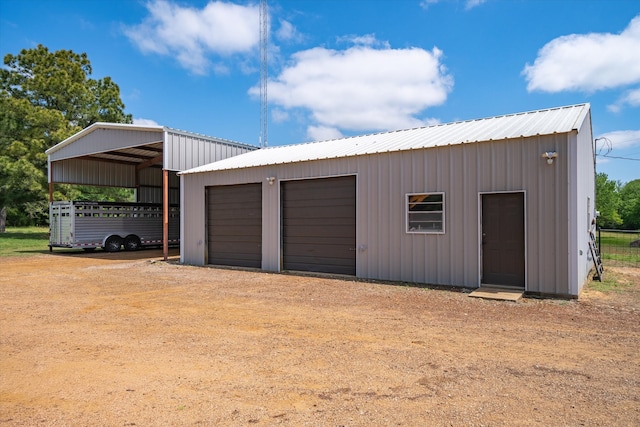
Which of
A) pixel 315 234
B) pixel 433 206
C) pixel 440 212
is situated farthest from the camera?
pixel 315 234

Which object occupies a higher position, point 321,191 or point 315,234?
point 321,191

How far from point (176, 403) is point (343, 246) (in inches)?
303

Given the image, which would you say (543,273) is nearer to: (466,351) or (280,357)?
(466,351)

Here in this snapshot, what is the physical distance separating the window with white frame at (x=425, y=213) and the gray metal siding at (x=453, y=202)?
0.13m

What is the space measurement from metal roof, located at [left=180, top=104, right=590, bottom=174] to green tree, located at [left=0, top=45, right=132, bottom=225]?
17.8 m

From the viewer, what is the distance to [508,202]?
8.45 metres

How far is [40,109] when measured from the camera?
2669 centimetres

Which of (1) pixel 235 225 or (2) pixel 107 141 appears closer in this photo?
(1) pixel 235 225

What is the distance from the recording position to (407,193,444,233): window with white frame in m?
9.20

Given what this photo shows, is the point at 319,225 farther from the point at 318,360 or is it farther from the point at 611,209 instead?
the point at 611,209

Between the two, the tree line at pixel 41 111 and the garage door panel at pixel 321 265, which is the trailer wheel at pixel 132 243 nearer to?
the tree line at pixel 41 111

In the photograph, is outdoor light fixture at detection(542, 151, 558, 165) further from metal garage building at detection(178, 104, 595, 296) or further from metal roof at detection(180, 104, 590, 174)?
metal roof at detection(180, 104, 590, 174)

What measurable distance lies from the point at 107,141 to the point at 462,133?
530 inches

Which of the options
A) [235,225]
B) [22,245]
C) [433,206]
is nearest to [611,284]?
[433,206]
